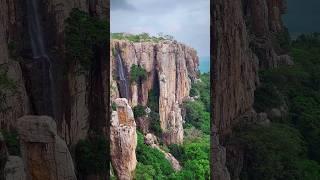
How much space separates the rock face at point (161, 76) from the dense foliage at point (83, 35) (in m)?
13.1

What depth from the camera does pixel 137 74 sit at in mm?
25359

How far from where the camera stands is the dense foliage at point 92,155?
10000mm

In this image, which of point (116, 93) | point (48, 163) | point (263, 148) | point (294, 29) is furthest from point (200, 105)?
point (48, 163)

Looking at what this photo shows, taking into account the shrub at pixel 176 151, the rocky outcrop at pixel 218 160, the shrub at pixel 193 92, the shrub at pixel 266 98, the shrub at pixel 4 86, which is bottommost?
the shrub at pixel 176 151

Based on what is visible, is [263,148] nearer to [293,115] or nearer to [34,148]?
[293,115]

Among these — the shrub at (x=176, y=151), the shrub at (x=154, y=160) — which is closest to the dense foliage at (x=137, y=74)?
the shrub at (x=176, y=151)

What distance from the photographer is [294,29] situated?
41.7 ft

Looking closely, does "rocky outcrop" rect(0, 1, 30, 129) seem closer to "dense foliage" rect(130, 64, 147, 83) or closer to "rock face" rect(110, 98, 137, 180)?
"rock face" rect(110, 98, 137, 180)

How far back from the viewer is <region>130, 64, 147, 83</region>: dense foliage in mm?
24948

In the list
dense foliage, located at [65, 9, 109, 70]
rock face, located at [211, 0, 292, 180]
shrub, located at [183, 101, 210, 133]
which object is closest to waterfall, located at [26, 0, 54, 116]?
dense foliage, located at [65, 9, 109, 70]

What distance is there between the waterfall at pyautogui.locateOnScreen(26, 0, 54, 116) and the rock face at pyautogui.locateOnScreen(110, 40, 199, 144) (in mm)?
13789

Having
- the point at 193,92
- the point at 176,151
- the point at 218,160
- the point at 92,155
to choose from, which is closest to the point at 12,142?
the point at 92,155

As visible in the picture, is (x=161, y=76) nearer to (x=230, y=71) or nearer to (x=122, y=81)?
(x=122, y=81)

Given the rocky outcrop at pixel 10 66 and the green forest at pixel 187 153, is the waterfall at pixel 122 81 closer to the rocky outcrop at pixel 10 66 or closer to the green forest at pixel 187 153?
the green forest at pixel 187 153
